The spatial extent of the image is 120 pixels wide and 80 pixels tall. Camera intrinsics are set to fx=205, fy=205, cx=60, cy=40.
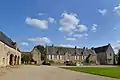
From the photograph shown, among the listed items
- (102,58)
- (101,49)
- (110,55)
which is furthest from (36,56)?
(110,55)

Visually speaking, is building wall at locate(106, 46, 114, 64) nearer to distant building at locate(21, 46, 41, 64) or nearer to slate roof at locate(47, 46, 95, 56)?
slate roof at locate(47, 46, 95, 56)

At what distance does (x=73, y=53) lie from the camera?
9838 cm

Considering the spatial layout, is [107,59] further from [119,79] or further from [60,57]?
[119,79]

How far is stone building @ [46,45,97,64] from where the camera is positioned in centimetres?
9309

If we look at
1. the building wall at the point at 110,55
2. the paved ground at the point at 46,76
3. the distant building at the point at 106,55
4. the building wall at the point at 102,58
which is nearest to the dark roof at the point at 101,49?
the distant building at the point at 106,55

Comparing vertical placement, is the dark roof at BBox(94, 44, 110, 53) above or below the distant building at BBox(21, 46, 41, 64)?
above

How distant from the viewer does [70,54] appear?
97312 mm

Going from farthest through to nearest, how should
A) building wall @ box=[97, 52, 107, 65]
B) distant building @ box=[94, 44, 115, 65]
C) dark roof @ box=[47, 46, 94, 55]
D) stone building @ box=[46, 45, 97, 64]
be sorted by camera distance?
1. building wall @ box=[97, 52, 107, 65]
2. distant building @ box=[94, 44, 115, 65]
3. dark roof @ box=[47, 46, 94, 55]
4. stone building @ box=[46, 45, 97, 64]

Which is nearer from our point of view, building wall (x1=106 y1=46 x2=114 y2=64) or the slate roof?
the slate roof

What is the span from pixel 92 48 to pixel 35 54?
1251 inches

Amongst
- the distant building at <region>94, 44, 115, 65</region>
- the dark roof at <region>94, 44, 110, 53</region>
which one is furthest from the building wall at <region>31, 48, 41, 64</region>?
the dark roof at <region>94, 44, 110, 53</region>

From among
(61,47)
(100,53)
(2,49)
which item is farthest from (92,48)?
(2,49)

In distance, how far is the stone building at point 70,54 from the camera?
305ft

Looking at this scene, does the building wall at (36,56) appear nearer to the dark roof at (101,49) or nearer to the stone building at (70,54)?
the stone building at (70,54)
